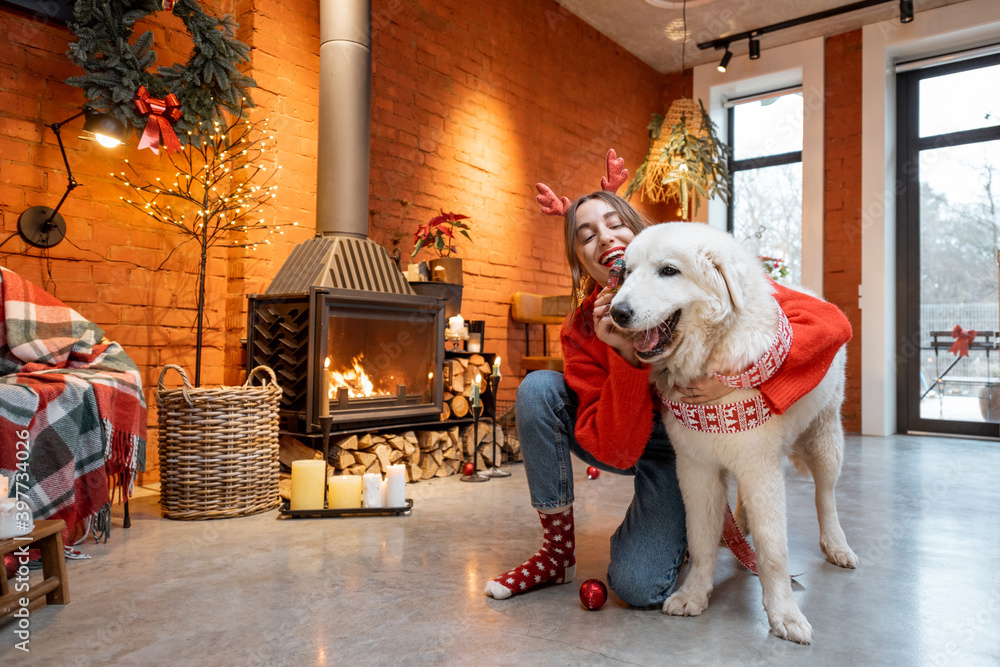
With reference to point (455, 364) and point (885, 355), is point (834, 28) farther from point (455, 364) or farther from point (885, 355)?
point (455, 364)

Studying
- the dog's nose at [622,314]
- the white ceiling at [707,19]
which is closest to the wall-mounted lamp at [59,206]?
the dog's nose at [622,314]

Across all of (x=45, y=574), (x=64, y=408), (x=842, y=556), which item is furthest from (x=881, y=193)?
(x=45, y=574)

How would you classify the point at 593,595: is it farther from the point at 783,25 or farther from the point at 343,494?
the point at 783,25

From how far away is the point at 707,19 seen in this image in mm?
5535

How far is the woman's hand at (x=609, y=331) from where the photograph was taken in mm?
1423

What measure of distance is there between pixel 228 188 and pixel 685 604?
277cm

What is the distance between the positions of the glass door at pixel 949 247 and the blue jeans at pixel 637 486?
4.78 metres

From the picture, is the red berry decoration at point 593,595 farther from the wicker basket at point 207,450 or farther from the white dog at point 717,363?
the wicker basket at point 207,450

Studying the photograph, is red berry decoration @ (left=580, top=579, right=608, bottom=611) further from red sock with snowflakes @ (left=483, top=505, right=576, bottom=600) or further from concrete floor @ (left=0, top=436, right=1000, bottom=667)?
red sock with snowflakes @ (left=483, top=505, right=576, bottom=600)

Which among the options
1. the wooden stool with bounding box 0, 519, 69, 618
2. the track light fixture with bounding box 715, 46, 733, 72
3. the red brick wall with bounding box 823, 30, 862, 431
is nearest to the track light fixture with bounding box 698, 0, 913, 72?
the track light fixture with bounding box 715, 46, 733, 72

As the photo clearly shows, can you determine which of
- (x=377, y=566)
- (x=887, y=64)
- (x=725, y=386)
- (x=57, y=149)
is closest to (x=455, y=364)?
(x=377, y=566)

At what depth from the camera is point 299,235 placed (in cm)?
341

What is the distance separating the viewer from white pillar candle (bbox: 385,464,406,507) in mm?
2563

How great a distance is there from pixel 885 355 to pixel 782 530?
15.2ft
